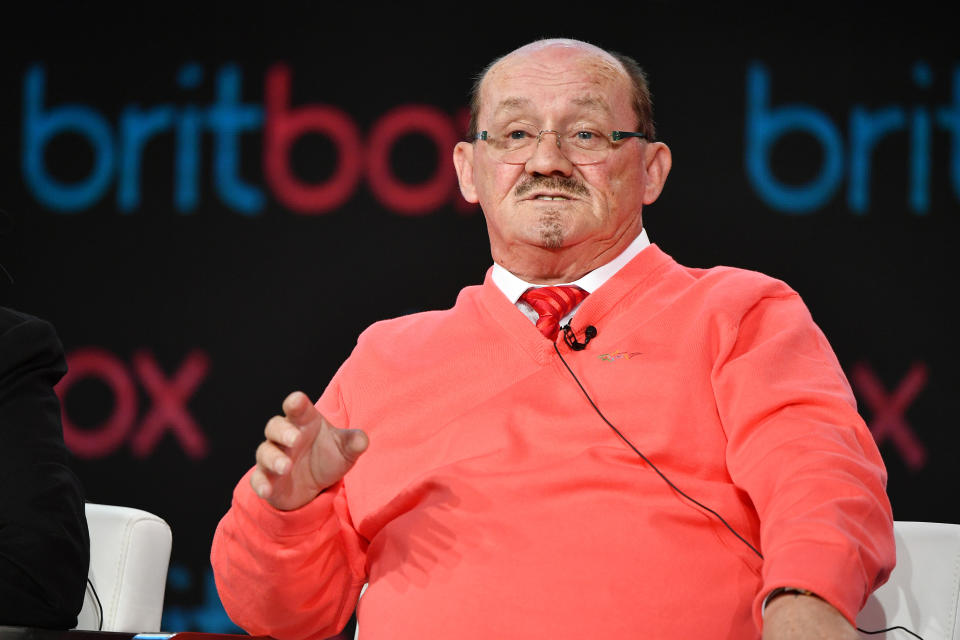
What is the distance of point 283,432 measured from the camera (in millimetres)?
A: 1374

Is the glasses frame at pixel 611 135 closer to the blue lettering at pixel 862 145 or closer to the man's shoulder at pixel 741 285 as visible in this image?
the man's shoulder at pixel 741 285

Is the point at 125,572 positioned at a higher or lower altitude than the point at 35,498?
lower

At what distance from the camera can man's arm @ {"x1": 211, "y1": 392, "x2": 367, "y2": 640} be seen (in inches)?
55.9

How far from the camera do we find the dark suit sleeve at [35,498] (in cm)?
172

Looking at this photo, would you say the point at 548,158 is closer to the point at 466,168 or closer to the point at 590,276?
the point at 590,276

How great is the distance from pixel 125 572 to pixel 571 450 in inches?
31.3

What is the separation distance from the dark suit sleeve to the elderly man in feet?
0.87

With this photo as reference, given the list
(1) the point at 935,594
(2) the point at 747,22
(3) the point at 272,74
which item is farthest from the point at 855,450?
(3) the point at 272,74

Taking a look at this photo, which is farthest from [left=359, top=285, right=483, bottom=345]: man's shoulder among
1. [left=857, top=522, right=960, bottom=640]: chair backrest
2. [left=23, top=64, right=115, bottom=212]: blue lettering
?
[left=23, top=64, right=115, bottom=212]: blue lettering

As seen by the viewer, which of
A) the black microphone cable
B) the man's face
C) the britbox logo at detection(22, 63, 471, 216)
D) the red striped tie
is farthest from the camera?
the britbox logo at detection(22, 63, 471, 216)

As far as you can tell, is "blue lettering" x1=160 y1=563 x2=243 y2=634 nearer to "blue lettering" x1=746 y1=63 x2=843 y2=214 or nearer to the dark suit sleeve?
the dark suit sleeve

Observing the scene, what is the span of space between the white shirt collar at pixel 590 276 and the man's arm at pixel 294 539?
416 mm

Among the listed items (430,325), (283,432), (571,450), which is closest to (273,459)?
(283,432)

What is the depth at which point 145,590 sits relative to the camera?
1890 millimetres
